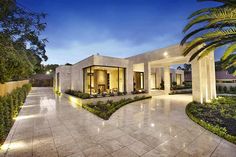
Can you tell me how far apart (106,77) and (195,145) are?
13.2m

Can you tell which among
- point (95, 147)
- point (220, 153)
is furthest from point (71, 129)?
point (220, 153)

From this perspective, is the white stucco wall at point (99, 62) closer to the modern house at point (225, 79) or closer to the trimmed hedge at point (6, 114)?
the trimmed hedge at point (6, 114)

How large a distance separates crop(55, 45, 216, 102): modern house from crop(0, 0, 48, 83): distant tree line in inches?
→ 249

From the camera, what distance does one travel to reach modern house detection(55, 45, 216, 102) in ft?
31.4

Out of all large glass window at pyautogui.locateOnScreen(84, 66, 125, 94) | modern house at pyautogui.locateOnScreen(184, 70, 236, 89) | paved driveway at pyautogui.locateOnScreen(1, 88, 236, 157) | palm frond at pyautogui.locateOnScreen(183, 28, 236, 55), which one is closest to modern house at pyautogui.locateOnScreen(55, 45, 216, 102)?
large glass window at pyautogui.locateOnScreen(84, 66, 125, 94)

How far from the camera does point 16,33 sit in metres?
3.13

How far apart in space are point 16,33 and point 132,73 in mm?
10527

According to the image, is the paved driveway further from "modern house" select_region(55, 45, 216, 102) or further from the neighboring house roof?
the neighboring house roof

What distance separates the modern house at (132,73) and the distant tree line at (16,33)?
6.33 m

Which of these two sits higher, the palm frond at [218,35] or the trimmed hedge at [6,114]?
the palm frond at [218,35]

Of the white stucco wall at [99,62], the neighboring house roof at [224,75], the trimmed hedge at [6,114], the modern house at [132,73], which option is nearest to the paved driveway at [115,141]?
the trimmed hedge at [6,114]

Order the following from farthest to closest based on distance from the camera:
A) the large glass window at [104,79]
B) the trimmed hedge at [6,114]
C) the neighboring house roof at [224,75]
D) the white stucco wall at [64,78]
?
the neighboring house roof at [224,75] < the white stucco wall at [64,78] < the large glass window at [104,79] < the trimmed hedge at [6,114]

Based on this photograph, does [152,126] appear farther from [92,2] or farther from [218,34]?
[92,2]

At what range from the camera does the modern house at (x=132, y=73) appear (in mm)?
9570
